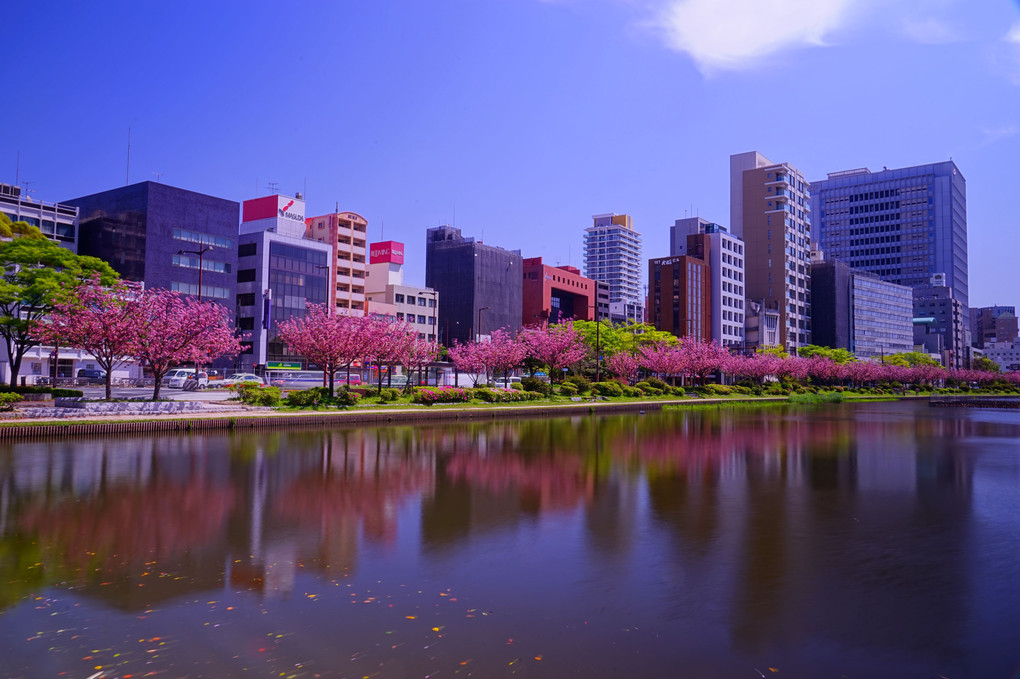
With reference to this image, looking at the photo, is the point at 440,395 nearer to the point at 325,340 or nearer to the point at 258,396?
the point at 325,340

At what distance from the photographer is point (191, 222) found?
87250 mm

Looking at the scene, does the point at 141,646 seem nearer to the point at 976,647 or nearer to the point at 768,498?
the point at 976,647

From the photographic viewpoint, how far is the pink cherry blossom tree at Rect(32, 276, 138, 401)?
32875mm

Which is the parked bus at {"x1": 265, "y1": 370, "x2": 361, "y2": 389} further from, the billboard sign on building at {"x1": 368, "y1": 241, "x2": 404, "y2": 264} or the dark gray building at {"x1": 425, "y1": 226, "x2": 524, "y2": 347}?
the dark gray building at {"x1": 425, "y1": 226, "x2": 524, "y2": 347}

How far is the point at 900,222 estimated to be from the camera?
190 m

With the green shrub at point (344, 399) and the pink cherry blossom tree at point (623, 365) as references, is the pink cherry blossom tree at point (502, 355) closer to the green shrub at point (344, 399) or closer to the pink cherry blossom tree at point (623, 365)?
the pink cherry blossom tree at point (623, 365)

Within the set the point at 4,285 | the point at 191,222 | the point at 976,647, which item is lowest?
the point at 976,647

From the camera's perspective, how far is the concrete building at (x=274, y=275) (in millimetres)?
89875

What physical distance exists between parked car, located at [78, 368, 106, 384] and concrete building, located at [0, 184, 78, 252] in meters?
27.3

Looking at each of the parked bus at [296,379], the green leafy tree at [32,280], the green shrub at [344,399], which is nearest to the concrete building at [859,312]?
the parked bus at [296,379]

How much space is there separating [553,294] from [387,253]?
51.7m

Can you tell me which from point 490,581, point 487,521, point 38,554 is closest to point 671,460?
point 487,521

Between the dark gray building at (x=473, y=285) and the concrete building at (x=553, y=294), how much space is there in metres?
6.24

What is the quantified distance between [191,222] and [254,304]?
12.8 meters
